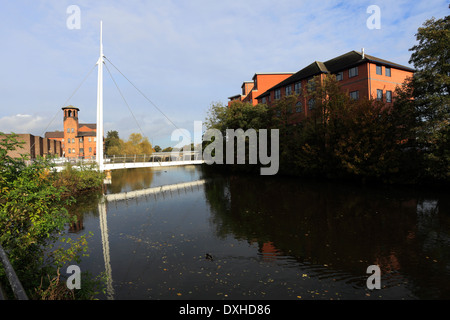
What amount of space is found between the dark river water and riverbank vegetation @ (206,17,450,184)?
7.03 metres

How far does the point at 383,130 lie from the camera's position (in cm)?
2802

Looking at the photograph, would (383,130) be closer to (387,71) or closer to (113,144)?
(387,71)

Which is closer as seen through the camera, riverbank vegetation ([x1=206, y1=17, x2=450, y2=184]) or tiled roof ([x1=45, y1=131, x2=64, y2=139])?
riverbank vegetation ([x1=206, y1=17, x2=450, y2=184])

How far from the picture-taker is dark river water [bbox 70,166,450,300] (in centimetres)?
785

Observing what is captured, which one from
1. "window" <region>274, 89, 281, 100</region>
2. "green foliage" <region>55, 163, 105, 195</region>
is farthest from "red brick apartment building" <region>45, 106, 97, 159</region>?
"green foliage" <region>55, 163, 105, 195</region>

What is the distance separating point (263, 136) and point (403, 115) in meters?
20.1

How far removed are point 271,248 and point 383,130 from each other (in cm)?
2361

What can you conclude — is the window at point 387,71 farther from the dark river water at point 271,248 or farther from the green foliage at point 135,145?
the green foliage at point 135,145

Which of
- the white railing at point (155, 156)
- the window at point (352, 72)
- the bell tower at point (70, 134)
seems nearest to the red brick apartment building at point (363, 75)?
the window at point (352, 72)

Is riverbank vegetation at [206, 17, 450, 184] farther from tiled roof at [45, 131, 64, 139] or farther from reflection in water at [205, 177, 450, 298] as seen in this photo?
tiled roof at [45, 131, 64, 139]

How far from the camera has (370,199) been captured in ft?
70.3

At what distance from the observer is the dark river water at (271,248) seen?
785 centimetres

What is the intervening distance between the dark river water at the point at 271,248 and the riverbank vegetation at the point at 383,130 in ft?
23.1

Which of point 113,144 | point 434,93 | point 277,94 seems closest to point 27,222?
point 434,93
